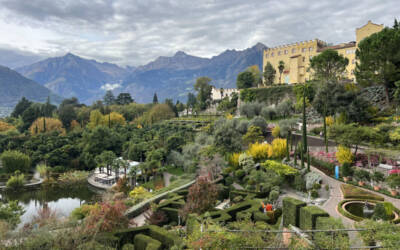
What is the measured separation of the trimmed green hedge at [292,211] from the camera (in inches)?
494

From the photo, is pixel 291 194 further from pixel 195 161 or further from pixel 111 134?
pixel 111 134

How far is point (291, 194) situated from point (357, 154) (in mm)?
6613

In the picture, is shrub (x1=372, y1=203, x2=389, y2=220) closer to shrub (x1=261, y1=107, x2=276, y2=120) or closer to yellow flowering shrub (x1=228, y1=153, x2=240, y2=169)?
yellow flowering shrub (x1=228, y1=153, x2=240, y2=169)

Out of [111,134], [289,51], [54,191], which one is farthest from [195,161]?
[289,51]

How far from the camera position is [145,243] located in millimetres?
11664

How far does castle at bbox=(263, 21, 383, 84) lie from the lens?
51781 mm

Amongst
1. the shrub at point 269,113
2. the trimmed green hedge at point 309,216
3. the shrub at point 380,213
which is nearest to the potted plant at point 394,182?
the shrub at point 380,213

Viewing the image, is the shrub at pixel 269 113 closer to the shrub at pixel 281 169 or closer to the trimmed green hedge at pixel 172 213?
the shrub at pixel 281 169

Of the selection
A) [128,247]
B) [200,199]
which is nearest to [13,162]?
[200,199]

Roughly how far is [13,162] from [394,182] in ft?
134

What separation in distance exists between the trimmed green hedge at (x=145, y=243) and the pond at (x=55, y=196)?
16.1 m

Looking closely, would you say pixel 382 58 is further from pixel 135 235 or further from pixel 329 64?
pixel 135 235

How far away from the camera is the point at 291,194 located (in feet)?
60.4

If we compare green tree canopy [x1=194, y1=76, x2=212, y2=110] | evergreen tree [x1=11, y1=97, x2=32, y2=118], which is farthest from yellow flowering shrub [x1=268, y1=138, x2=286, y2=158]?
evergreen tree [x1=11, y1=97, x2=32, y2=118]
